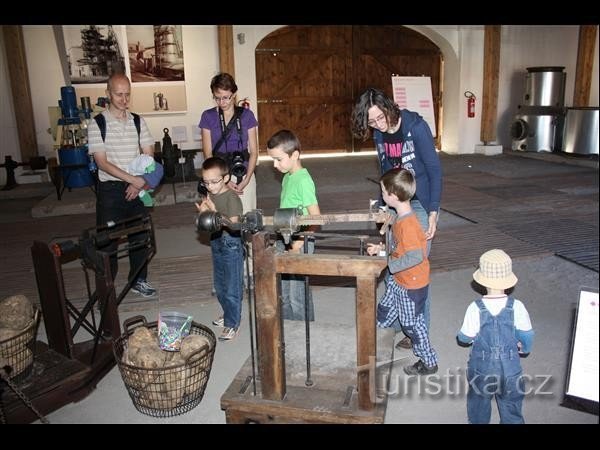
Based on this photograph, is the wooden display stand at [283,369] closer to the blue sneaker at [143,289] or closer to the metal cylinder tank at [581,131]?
the blue sneaker at [143,289]

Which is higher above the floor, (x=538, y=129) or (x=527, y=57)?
(x=527, y=57)

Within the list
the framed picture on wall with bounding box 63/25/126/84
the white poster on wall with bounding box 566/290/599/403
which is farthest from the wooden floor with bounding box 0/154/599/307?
the framed picture on wall with bounding box 63/25/126/84

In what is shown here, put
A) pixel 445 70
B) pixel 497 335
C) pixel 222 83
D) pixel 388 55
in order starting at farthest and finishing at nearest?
pixel 445 70 < pixel 388 55 < pixel 222 83 < pixel 497 335

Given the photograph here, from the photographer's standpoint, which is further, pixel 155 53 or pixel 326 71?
pixel 326 71

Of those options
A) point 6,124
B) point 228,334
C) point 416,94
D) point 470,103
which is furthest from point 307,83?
point 228,334

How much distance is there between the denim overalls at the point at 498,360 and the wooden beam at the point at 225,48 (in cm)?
842

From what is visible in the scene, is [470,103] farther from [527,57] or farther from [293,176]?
[293,176]

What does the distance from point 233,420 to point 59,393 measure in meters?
0.88

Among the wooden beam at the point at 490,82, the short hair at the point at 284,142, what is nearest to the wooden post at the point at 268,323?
the short hair at the point at 284,142

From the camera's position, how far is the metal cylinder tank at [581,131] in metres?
9.20

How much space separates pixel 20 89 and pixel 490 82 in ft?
28.7

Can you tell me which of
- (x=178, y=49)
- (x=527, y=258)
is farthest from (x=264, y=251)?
(x=178, y=49)

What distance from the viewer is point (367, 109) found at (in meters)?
2.71
